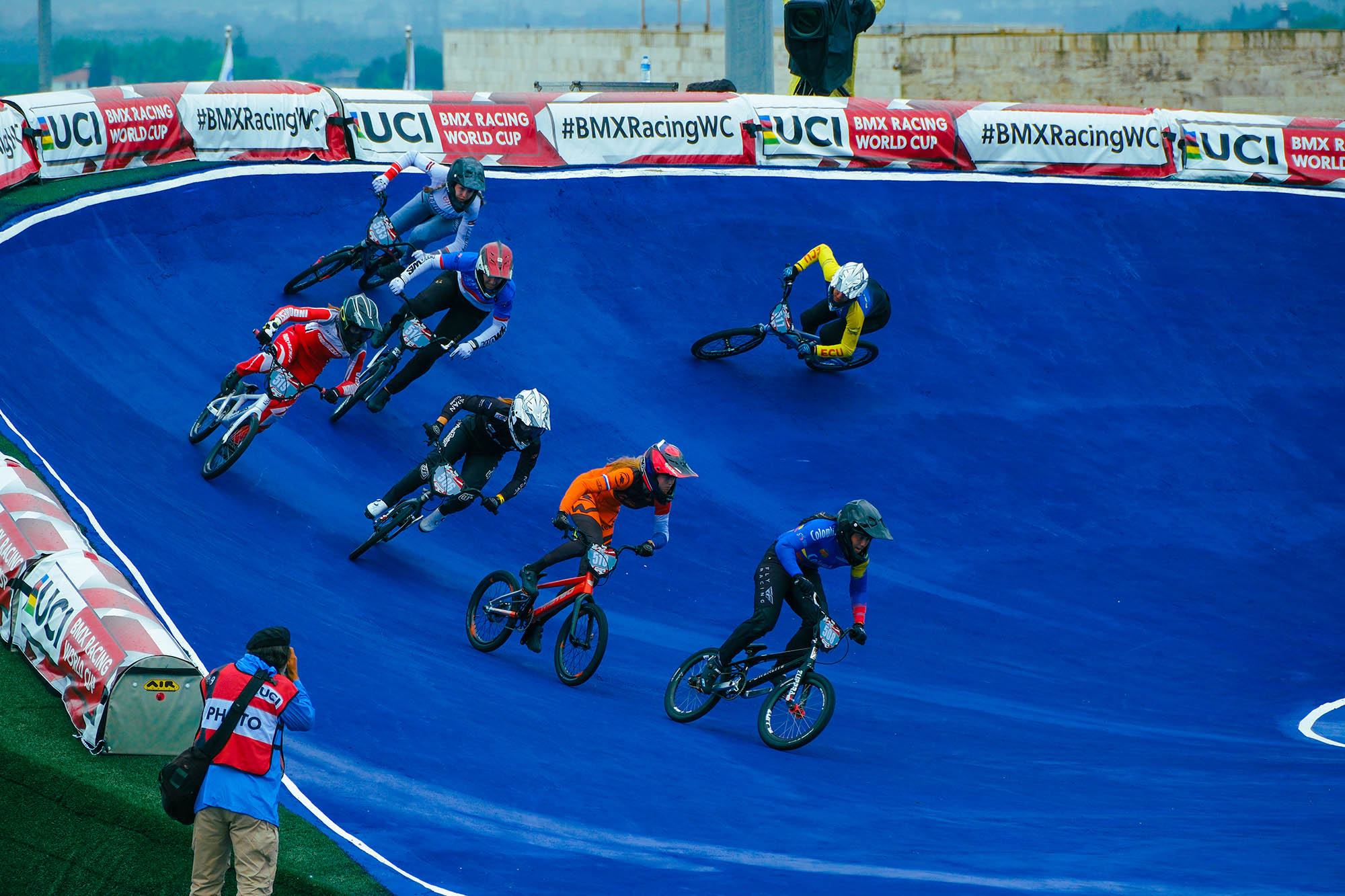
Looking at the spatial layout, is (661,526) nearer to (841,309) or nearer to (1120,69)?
(841,309)

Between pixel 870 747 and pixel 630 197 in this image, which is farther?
pixel 630 197

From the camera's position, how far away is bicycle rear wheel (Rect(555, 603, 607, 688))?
10.2 meters

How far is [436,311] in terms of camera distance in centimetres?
1391

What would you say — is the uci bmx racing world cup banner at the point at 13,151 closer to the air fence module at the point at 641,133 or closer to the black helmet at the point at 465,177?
the air fence module at the point at 641,133

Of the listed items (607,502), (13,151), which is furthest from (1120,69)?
(607,502)

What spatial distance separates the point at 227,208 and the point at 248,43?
134ft

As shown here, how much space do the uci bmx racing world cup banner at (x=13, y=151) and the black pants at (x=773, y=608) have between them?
34.0 feet

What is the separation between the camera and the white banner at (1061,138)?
2230 cm

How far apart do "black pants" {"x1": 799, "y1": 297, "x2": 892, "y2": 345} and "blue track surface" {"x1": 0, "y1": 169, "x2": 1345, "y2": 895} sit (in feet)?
2.31

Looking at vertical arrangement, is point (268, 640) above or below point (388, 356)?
below

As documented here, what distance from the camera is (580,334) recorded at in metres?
17.5

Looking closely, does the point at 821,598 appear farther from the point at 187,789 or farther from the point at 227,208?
the point at 227,208

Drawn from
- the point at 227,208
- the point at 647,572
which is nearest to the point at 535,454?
the point at 647,572

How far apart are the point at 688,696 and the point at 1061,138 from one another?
15.5 m
